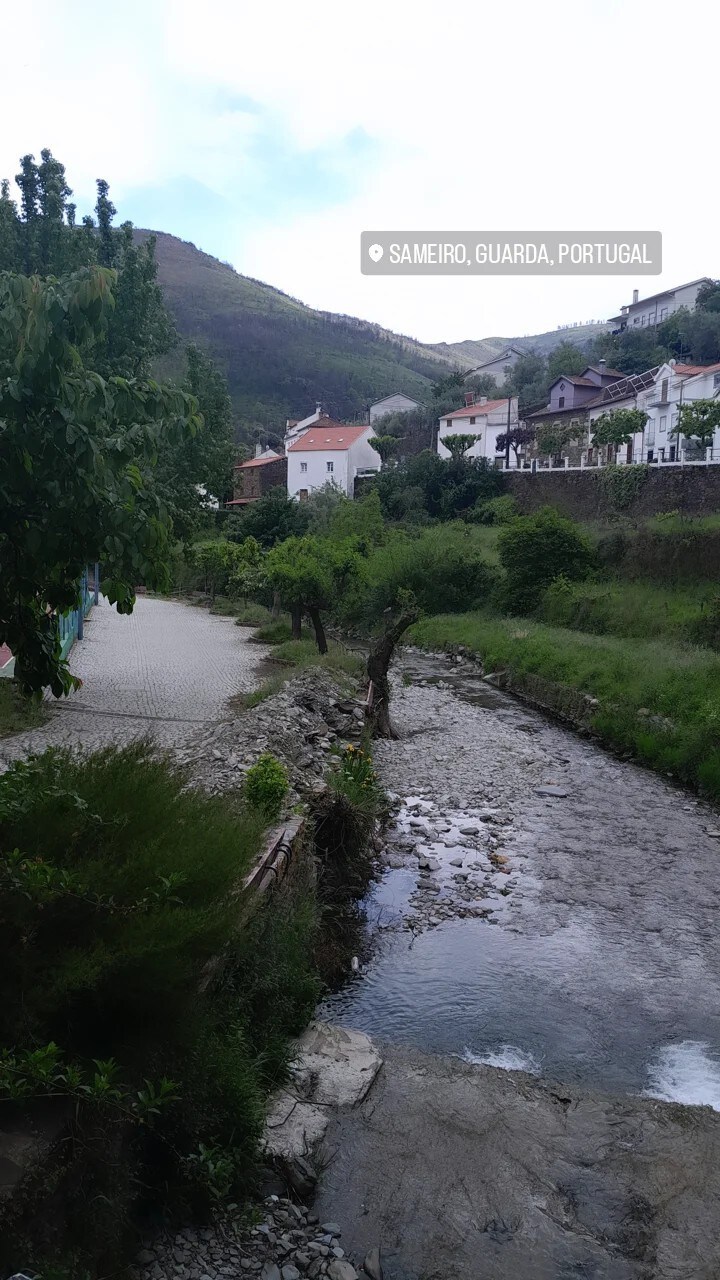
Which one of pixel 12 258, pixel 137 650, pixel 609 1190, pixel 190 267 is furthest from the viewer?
pixel 190 267

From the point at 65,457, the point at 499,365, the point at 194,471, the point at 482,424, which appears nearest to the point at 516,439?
the point at 482,424

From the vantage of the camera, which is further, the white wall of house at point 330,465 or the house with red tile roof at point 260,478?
the house with red tile roof at point 260,478

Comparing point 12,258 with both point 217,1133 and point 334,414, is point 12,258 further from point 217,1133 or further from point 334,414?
point 334,414

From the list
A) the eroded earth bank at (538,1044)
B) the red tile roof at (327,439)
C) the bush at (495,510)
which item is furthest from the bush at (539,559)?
the red tile roof at (327,439)

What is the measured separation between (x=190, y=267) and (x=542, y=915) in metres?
178

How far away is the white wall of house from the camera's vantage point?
196 ft

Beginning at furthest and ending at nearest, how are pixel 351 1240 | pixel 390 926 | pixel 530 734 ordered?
pixel 530 734
pixel 390 926
pixel 351 1240

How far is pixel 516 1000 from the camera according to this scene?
7.14m

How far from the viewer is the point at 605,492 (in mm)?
38281

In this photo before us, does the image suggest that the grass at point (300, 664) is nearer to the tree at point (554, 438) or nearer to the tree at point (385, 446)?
the tree at point (554, 438)

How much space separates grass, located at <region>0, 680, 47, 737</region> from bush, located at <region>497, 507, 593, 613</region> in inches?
815

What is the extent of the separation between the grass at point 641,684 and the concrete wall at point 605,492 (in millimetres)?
10297

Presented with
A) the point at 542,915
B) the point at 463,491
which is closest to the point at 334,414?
the point at 463,491

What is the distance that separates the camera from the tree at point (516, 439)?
54469 mm
